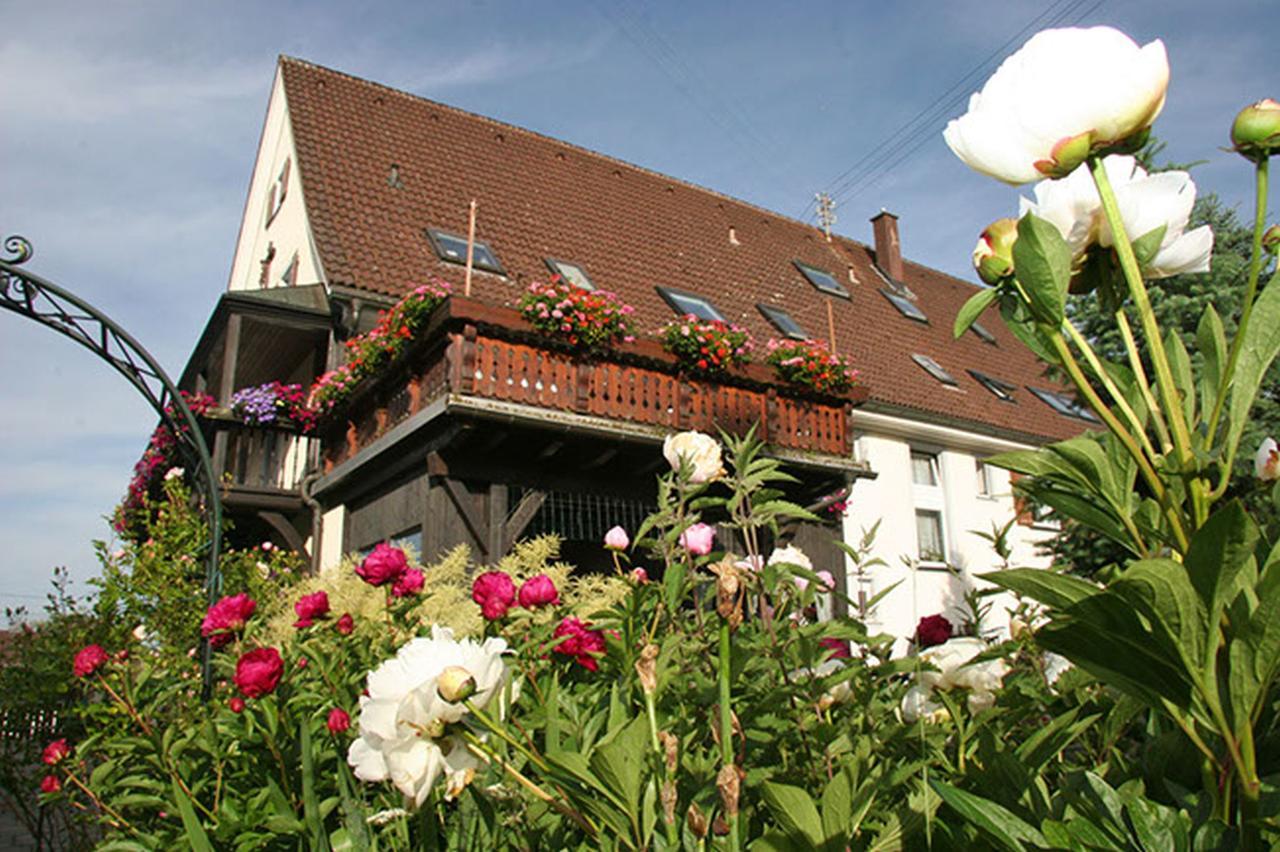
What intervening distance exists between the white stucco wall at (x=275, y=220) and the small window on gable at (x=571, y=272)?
118 inches

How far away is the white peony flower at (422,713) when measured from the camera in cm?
92

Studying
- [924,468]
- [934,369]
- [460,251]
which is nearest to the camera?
[460,251]

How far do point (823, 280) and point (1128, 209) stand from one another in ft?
54.2

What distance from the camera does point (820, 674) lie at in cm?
159

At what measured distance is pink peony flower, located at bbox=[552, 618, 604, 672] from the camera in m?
1.87

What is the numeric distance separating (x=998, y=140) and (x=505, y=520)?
7150mm

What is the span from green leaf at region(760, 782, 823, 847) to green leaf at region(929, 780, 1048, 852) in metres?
0.19

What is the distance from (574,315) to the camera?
7551 millimetres

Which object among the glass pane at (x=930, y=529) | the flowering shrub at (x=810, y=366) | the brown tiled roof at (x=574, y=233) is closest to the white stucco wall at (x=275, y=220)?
the brown tiled roof at (x=574, y=233)

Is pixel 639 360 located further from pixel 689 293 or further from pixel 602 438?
pixel 689 293

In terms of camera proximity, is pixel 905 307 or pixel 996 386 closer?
pixel 996 386

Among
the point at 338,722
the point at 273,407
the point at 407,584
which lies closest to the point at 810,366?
the point at 273,407

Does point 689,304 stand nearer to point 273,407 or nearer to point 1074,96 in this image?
point 273,407

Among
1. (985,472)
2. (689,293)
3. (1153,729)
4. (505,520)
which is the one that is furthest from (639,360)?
(985,472)
